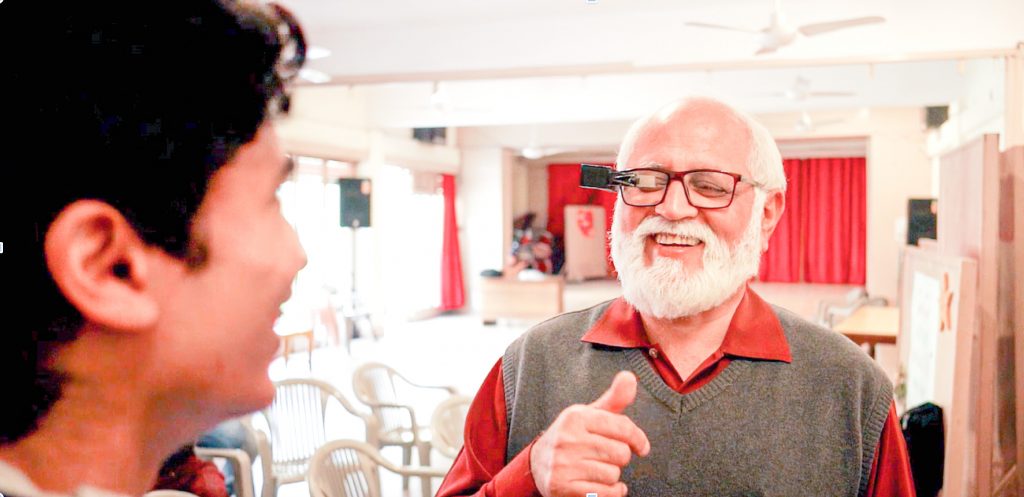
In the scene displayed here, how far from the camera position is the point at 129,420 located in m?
0.40

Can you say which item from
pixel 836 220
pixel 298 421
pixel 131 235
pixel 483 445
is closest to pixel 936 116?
pixel 836 220

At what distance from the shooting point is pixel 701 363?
141cm

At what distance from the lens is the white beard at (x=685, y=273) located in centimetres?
143

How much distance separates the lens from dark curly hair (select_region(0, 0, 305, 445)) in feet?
1.18

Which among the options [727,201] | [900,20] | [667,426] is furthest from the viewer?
[900,20]

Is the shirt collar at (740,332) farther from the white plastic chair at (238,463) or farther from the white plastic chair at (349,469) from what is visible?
the white plastic chair at (238,463)

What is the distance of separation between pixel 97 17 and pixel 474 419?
124 cm

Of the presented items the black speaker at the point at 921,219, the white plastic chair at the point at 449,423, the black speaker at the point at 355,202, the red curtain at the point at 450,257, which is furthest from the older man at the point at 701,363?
the red curtain at the point at 450,257

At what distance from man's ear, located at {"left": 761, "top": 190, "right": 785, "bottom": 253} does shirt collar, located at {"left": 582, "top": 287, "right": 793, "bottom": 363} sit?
132mm

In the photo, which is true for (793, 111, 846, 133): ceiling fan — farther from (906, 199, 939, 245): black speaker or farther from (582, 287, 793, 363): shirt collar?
(582, 287, 793, 363): shirt collar

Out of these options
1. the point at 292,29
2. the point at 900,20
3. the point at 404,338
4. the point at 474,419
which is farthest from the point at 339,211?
the point at 292,29

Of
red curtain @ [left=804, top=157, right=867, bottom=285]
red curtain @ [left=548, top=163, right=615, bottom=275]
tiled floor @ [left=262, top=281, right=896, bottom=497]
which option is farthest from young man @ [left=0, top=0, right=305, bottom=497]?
red curtain @ [left=548, top=163, right=615, bottom=275]

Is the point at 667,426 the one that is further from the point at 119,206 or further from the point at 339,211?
the point at 339,211

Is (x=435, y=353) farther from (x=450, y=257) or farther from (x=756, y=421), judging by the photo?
(x=756, y=421)
